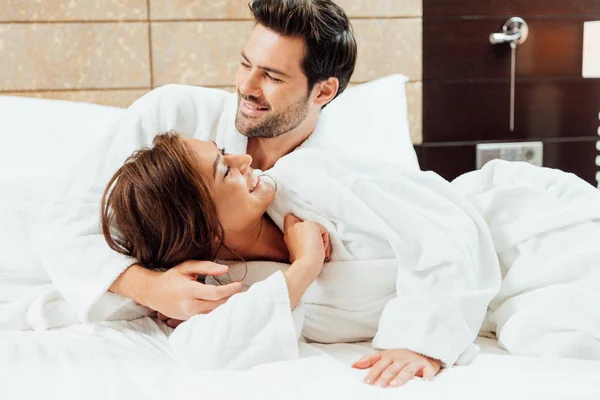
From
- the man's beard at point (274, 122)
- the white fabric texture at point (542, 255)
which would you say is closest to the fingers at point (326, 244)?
the white fabric texture at point (542, 255)

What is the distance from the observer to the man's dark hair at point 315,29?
1.95 metres

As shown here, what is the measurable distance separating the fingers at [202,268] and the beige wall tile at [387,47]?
5.16 feet

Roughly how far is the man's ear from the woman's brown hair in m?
0.70

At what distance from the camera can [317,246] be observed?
1.42 metres

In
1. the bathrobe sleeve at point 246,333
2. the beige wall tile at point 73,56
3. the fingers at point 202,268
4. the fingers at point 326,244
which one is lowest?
the bathrobe sleeve at point 246,333

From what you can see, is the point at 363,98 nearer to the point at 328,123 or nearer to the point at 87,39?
the point at 328,123

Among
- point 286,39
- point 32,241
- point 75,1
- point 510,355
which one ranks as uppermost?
point 75,1

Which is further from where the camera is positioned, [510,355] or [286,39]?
[286,39]

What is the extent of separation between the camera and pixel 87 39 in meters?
2.67

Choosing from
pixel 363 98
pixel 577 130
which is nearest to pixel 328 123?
pixel 363 98

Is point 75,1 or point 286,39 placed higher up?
point 75,1

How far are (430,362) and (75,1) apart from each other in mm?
1972

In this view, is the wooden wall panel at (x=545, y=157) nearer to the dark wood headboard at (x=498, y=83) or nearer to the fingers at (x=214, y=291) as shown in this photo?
the dark wood headboard at (x=498, y=83)

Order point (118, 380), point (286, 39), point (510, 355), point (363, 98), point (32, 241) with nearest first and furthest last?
point (118, 380), point (510, 355), point (32, 241), point (286, 39), point (363, 98)
